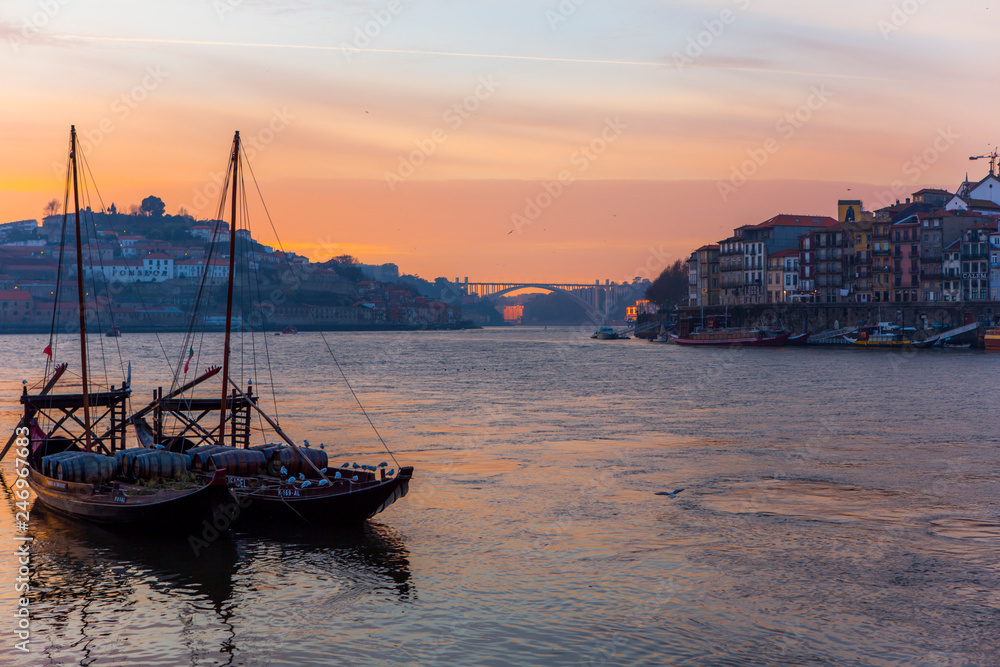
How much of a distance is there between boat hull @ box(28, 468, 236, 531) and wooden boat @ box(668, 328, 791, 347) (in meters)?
125

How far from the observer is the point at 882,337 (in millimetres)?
125125

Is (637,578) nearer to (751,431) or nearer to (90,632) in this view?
(90,632)

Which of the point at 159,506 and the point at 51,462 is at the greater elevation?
the point at 51,462

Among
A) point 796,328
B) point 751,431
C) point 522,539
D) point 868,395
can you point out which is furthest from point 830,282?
point 522,539

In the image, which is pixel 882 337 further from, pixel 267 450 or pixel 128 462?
pixel 128 462

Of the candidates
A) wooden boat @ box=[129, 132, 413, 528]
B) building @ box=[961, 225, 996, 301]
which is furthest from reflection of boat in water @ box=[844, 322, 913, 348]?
wooden boat @ box=[129, 132, 413, 528]

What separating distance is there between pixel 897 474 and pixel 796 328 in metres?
120

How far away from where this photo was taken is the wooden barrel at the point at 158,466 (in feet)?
83.1

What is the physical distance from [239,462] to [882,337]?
115 m

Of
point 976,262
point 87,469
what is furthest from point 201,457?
point 976,262

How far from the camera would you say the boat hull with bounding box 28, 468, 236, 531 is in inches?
891

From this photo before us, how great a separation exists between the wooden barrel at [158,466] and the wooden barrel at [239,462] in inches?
32.6

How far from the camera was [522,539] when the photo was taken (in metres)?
23.5

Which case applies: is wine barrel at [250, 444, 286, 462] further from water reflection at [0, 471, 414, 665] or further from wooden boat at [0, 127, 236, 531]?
water reflection at [0, 471, 414, 665]
